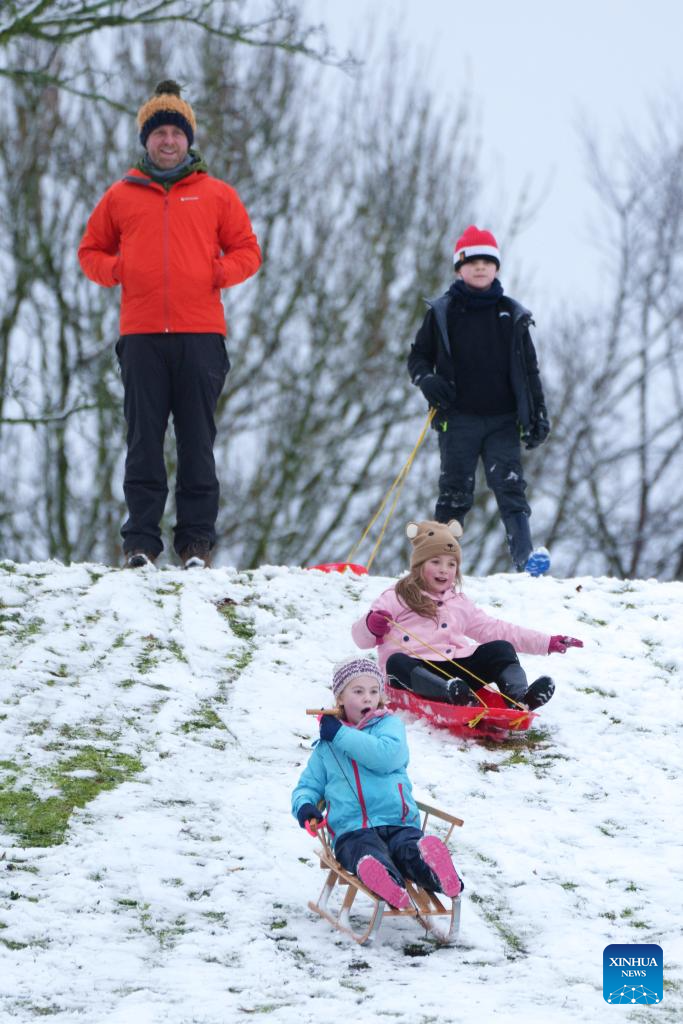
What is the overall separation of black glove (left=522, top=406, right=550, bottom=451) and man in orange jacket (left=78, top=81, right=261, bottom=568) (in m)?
1.75

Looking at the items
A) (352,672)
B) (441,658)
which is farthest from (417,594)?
(352,672)

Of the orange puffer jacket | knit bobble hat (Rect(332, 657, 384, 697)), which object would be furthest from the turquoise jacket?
the orange puffer jacket

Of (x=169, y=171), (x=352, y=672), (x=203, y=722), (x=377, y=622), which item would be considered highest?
(x=169, y=171)

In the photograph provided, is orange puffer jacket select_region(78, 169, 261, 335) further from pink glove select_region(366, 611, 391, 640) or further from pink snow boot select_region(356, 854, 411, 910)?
pink snow boot select_region(356, 854, 411, 910)

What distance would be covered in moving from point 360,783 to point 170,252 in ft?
11.9

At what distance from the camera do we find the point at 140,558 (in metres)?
7.18

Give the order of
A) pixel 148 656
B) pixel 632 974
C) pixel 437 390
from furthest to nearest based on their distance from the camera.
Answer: pixel 437 390, pixel 148 656, pixel 632 974

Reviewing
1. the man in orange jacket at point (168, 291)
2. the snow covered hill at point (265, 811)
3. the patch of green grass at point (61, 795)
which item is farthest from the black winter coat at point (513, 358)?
the patch of green grass at point (61, 795)

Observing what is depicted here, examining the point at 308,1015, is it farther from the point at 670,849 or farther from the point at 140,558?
the point at 140,558

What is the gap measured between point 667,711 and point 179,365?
299 centimetres

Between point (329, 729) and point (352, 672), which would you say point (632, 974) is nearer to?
point (329, 729)

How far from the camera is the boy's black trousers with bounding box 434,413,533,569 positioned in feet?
24.7

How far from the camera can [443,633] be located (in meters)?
5.88

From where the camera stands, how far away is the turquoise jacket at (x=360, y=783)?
13.8 feet
